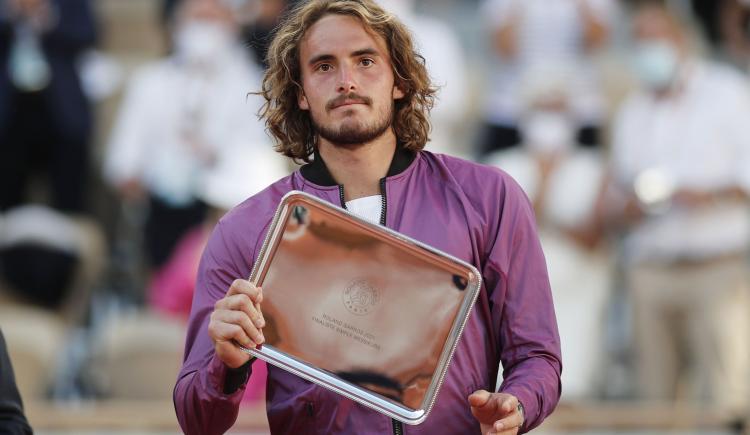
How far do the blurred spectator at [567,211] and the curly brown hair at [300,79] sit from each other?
399cm

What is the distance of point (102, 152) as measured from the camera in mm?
9766

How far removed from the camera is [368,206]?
3.60 metres

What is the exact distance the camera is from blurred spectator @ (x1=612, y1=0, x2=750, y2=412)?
7.70 metres

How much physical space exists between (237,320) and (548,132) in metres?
5.09

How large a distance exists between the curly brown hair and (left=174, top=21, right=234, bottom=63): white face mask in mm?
4808

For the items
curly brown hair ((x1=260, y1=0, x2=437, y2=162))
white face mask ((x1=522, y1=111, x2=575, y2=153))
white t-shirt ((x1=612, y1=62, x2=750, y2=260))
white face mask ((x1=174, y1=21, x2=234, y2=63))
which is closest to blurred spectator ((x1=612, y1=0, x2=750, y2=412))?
white t-shirt ((x1=612, y1=62, x2=750, y2=260))

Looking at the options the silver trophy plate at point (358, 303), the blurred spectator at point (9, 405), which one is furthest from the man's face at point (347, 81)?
the blurred spectator at point (9, 405)

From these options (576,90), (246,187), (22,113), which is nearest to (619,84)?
(576,90)

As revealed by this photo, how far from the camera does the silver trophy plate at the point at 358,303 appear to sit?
11.0 feet

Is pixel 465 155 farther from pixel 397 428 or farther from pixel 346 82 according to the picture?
pixel 397 428

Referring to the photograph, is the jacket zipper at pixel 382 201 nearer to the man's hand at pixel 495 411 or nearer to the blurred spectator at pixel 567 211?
the man's hand at pixel 495 411

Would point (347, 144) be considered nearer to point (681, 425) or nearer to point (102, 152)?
point (681, 425)

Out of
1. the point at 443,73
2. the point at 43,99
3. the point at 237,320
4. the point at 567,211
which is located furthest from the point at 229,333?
the point at 43,99

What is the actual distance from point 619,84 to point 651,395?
2.84 meters
